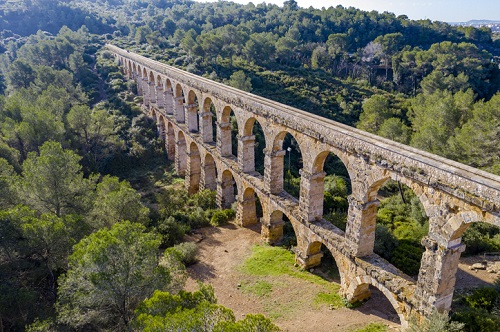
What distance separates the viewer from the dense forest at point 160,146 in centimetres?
1367

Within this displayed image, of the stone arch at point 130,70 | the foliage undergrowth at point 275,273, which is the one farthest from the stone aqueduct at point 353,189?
the stone arch at point 130,70

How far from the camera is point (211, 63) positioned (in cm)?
6109

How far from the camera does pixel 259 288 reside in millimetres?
19391

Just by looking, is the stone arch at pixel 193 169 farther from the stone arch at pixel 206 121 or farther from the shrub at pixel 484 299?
the shrub at pixel 484 299

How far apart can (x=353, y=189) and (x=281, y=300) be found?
6.83 metres

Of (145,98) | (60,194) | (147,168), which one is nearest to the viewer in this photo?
(60,194)

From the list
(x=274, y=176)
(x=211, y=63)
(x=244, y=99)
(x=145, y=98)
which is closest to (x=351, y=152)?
(x=274, y=176)

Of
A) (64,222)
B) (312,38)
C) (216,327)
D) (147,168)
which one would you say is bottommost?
(147,168)

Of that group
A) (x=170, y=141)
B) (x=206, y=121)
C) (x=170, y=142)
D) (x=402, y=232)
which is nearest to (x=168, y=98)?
(x=170, y=141)

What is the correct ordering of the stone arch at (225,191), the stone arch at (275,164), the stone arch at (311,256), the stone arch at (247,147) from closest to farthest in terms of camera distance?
1. the stone arch at (311,256)
2. the stone arch at (275,164)
3. the stone arch at (247,147)
4. the stone arch at (225,191)

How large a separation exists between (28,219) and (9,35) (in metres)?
101

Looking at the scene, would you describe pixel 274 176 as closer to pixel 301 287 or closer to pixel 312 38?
pixel 301 287

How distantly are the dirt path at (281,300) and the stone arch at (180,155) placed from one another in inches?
566

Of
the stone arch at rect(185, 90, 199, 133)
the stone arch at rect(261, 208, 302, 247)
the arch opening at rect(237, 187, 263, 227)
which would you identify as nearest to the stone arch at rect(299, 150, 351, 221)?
the stone arch at rect(261, 208, 302, 247)
